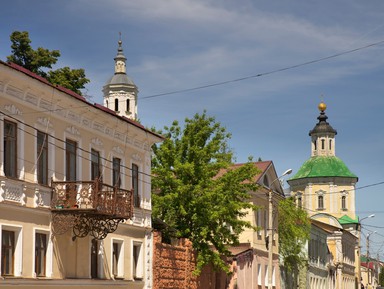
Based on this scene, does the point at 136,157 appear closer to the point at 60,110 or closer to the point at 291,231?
the point at 60,110

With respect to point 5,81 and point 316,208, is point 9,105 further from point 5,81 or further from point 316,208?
point 316,208

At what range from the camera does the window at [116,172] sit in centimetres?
2970

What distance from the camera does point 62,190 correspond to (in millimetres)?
24812

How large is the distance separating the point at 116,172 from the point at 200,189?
7.55 metres

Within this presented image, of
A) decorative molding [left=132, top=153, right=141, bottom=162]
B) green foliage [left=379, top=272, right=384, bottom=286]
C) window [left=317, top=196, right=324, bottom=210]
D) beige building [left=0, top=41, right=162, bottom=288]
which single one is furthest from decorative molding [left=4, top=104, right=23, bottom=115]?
green foliage [left=379, top=272, right=384, bottom=286]

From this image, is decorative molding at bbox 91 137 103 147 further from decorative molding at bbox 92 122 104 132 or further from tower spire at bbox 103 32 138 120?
tower spire at bbox 103 32 138 120

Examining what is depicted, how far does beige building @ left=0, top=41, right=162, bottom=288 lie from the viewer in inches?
900

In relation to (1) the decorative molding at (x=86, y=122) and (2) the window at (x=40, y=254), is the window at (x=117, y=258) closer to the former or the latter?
(1) the decorative molding at (x=86, y=122)

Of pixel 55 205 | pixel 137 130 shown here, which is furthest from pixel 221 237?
pixel 55 205

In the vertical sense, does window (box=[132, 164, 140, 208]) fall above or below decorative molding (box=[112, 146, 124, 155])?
below

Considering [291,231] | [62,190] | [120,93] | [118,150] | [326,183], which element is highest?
[120,93]

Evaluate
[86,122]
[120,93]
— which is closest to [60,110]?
[86,122]

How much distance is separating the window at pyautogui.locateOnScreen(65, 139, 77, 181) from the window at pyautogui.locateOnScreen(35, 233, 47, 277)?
2.39 metres

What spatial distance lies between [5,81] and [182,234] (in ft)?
54.8
